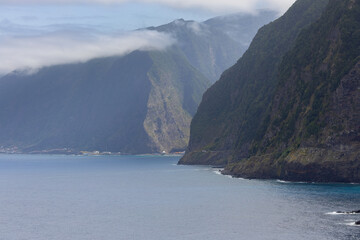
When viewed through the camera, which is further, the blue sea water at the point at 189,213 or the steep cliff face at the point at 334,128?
the steep cliff face at the point at 334,128

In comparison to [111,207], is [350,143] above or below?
above

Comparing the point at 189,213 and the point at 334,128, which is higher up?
the point at 334,128

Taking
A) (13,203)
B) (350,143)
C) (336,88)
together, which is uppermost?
(336,88)

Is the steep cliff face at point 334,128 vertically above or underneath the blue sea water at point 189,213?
above

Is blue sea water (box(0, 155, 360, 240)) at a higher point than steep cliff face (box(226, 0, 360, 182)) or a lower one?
lower

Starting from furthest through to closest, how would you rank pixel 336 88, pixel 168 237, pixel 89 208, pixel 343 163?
pixel 336 88
pixel 343 163
pixel 89 208
pixel 168 237

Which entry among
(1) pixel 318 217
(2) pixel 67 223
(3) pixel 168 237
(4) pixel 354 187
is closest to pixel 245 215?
(1) pixel 318 217

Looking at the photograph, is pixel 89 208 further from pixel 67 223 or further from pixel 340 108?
pixel 340 108

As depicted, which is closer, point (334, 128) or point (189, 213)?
Result: point (189, 213)

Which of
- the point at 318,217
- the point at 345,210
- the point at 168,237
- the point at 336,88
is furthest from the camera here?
the point at 336,88

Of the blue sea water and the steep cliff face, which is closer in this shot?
the blue sea water

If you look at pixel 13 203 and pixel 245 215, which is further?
pixel 13 203
